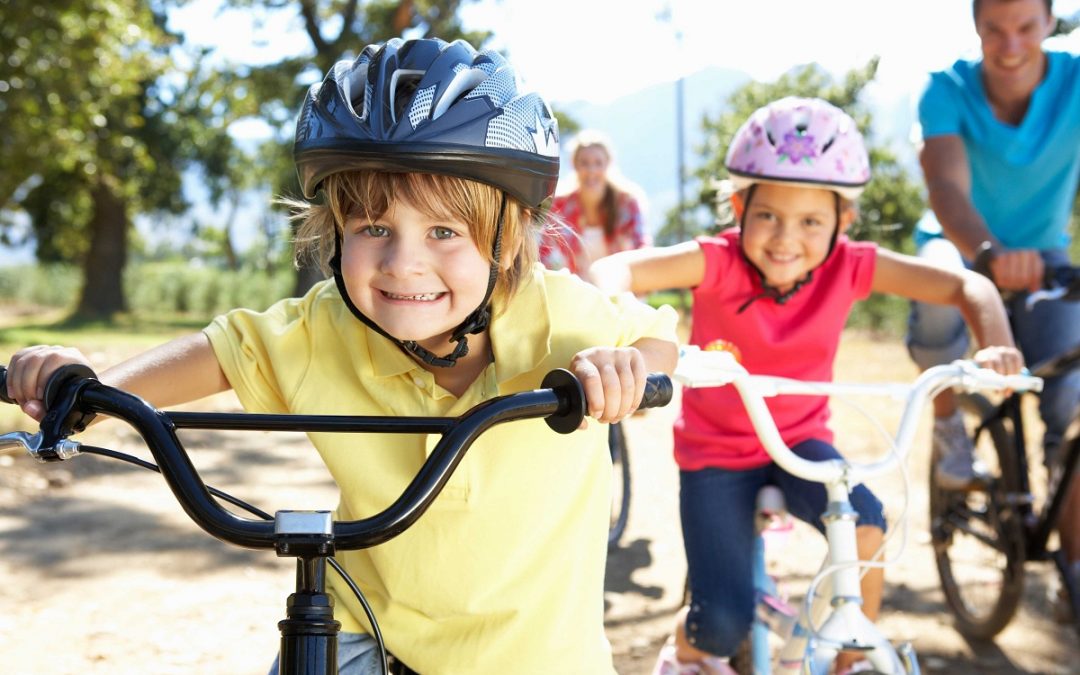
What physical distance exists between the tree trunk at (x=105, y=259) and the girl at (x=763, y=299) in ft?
101

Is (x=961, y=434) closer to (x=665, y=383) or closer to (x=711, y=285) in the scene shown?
(x=711, y=285)

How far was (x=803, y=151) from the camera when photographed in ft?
10.8

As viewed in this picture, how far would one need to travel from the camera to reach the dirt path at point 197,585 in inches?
171

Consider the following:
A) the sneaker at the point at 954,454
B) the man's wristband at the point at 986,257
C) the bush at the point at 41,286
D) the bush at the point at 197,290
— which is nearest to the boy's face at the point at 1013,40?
the man's wristband at the point at 986,257

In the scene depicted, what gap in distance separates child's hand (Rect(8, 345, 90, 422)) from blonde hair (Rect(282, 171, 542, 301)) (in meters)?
0.58

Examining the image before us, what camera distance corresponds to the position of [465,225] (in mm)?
2070

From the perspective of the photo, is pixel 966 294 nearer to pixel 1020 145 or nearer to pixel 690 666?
pixel 690 666

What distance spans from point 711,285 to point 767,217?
273 millimetres

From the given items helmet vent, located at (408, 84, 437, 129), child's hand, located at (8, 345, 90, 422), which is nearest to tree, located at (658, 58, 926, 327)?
helmet vent, located at (408, 84, 437, 129)

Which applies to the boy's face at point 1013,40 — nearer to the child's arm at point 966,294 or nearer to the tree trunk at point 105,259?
the child's arm at point 966,294

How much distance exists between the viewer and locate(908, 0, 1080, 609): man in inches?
159

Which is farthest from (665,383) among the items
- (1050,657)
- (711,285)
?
(1050,657)

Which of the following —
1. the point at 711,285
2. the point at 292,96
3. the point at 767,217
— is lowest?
the point at 711,285

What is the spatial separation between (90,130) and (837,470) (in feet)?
62.8
